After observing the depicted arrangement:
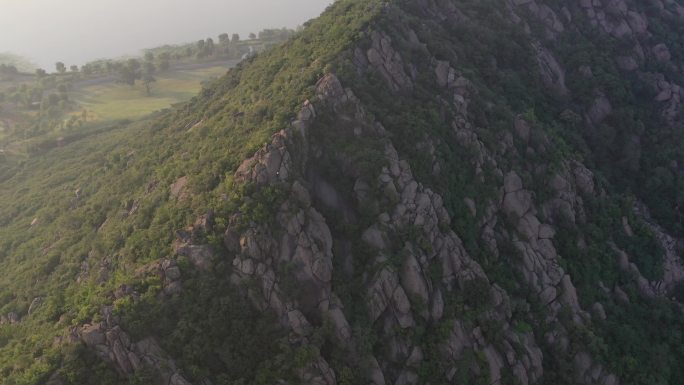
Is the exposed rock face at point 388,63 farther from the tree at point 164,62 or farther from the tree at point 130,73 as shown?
the tree at point 164,62

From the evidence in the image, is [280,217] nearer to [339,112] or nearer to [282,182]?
→ [282,182]

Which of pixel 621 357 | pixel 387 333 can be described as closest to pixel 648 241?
pixel 621 357

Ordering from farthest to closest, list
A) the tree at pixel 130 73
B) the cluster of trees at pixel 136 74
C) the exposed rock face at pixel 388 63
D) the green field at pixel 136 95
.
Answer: the tree at pixel 130 73
the cluster of trees at pixel 136 74
the green field at pixel 136 95
the exposed rock face at pixel 388 63

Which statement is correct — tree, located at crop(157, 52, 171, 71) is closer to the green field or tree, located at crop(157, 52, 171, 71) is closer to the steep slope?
the green field

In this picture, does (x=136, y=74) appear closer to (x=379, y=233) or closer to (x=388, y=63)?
(x=388, y=63)

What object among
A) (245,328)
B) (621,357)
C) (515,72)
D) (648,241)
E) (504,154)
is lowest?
(621,357)

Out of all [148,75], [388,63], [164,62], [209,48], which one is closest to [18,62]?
[164,62]

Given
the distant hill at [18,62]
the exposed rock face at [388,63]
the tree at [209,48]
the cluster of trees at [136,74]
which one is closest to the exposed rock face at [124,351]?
the exposed rock face at [388,63]
